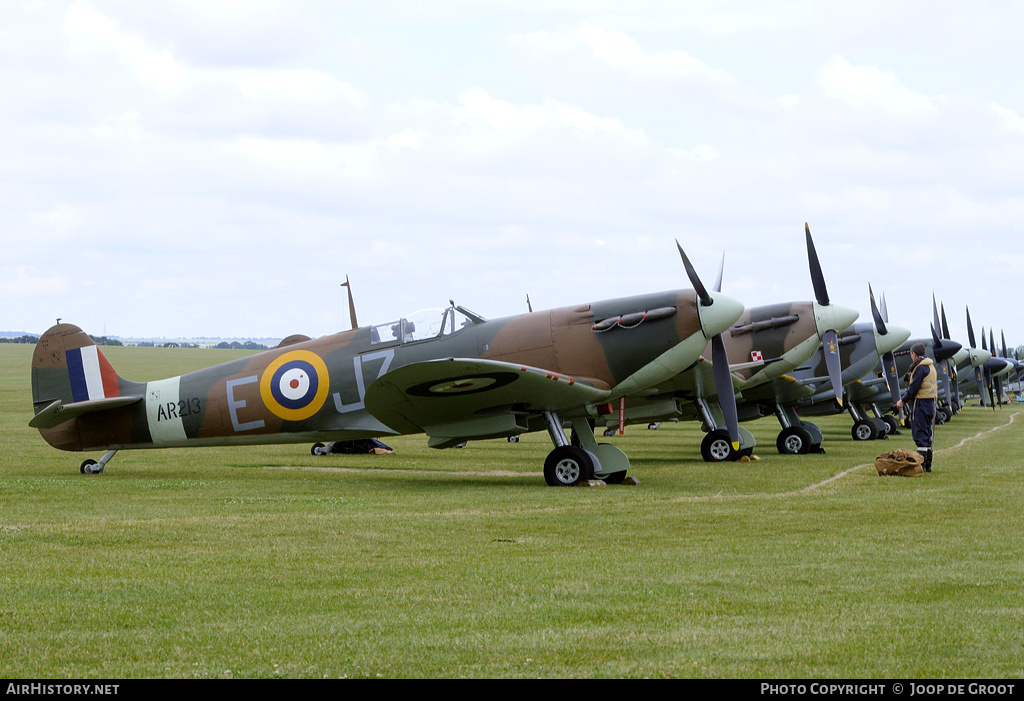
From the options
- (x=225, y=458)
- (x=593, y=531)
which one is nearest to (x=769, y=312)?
(x=225, y=458)

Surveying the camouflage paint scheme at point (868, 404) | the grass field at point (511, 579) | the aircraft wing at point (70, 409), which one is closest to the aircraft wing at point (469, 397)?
the grass field at point (511, 579)

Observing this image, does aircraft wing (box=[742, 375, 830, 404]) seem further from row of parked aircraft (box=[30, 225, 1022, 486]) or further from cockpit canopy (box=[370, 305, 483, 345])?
cockpit canopy (box=[370, 305, 483, 345])

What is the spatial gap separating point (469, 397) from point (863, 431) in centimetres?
1833

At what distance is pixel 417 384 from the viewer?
1359cm

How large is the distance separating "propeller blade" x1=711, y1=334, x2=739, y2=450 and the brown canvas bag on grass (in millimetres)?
2117

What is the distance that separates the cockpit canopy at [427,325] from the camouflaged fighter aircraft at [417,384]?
17 millimetres

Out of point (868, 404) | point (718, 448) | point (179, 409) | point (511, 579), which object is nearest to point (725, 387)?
point (718, 448)

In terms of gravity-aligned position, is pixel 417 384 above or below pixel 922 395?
above

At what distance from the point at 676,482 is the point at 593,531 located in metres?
5.68

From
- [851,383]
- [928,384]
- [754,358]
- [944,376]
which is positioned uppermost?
[754,358]

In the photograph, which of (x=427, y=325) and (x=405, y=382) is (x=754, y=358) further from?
(x=405, y=382)

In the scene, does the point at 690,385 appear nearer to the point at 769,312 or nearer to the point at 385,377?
the point at 769,312

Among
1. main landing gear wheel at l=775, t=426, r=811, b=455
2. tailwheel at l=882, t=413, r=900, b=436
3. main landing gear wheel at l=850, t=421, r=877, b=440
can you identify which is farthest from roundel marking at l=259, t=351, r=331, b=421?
tailwheel at l=882, t=413, r=900, b=436
